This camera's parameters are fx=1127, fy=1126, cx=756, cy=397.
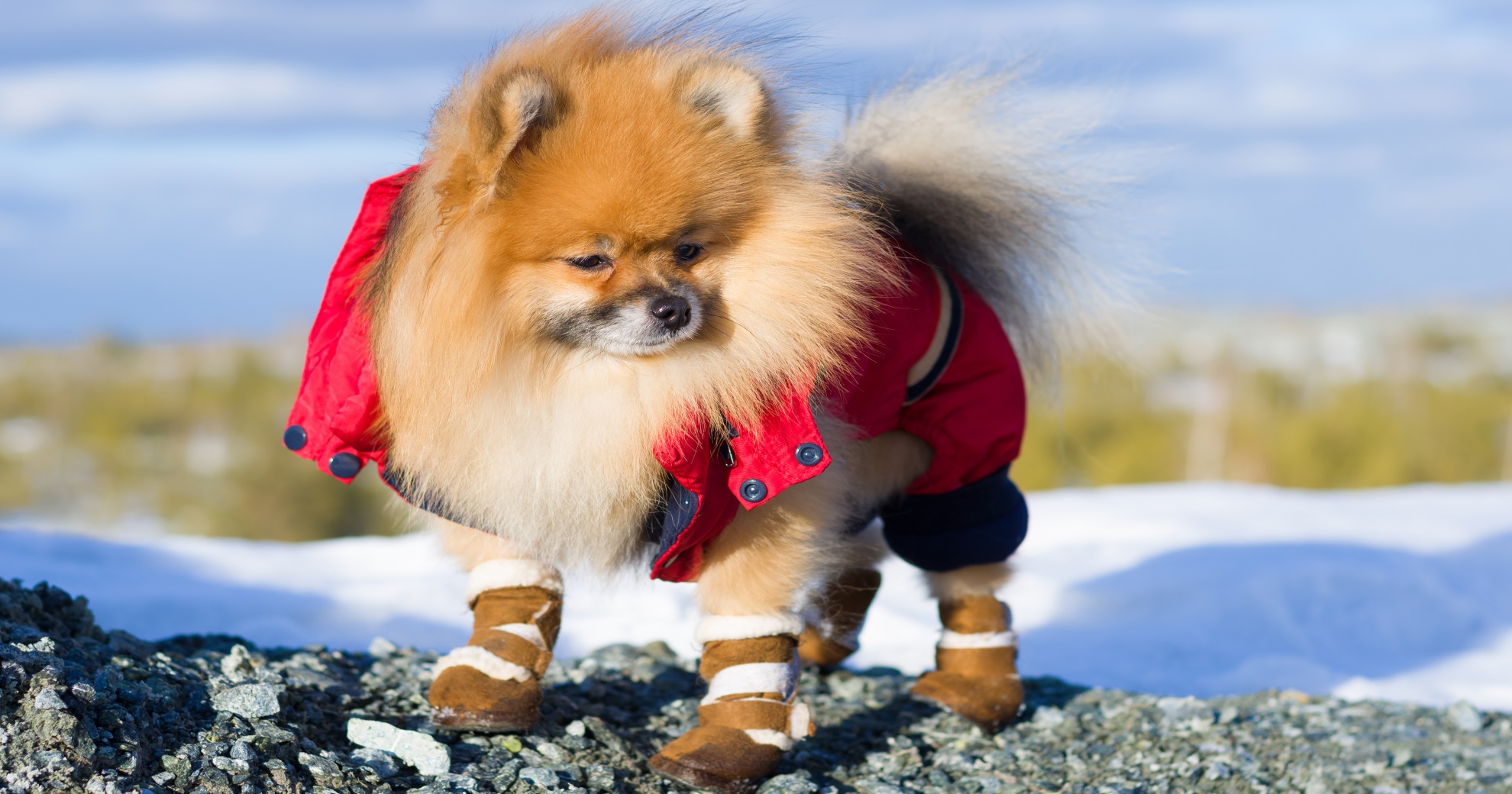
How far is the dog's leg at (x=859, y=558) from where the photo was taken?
325cm

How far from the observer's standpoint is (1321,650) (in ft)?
17.1

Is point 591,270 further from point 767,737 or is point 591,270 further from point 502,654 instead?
point 767,737

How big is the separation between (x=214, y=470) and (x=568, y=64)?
67.8 metres

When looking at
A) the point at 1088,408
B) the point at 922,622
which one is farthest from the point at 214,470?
the point at 922,622

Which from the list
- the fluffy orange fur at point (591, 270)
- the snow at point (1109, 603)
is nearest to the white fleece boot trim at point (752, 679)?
the fluffy orange fur at point (591, 270)

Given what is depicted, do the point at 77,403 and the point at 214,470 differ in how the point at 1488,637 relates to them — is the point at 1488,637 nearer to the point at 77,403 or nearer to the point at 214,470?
the point at 214,470

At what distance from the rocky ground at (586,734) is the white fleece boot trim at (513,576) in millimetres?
389

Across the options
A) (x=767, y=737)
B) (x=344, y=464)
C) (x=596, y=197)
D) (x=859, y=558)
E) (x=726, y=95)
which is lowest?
(x=767, y=737)

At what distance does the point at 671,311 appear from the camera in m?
2.46

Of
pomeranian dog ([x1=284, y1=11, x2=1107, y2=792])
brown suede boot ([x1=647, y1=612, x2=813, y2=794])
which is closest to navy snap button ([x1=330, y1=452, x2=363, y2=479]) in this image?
pomeranian dog ([x1=284, y1=11, x2=1107, y2=792])

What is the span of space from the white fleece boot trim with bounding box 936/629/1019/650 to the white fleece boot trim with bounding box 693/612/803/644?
0.96 m

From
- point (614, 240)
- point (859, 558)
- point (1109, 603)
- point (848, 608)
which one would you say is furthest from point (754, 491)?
point (1109, 603)

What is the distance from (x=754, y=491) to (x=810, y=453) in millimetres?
158

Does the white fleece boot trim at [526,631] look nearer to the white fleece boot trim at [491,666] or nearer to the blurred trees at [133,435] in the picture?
the white fleece boot trim at [491,666]
